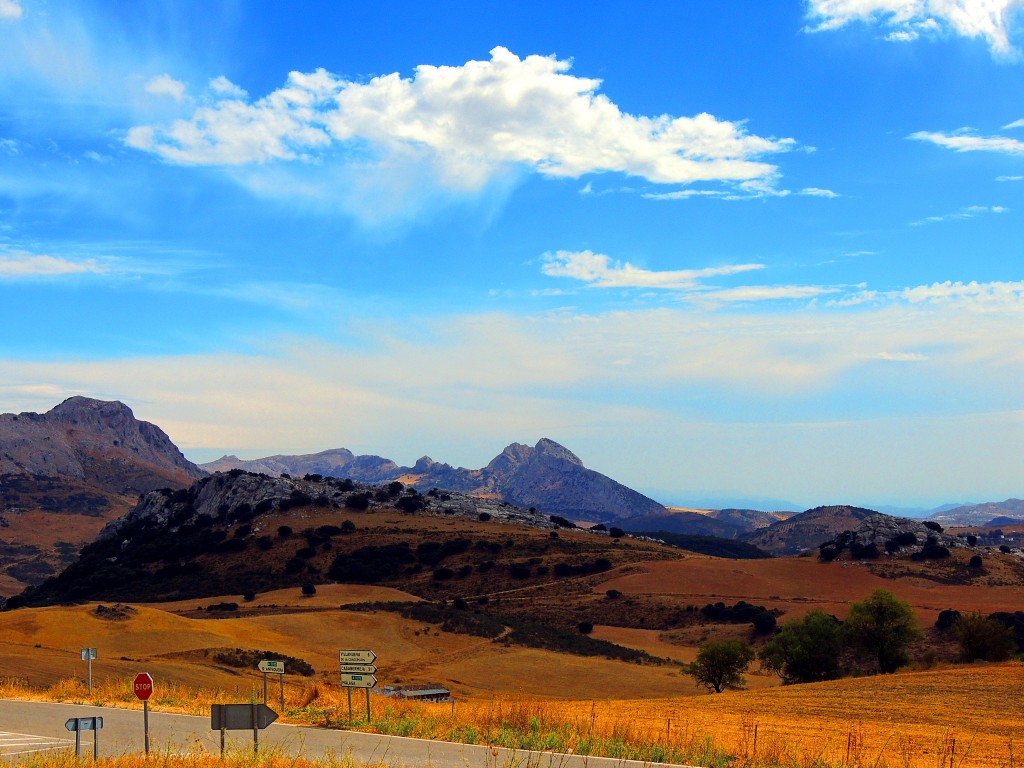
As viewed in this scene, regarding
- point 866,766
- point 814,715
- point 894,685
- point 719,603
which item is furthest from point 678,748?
point 719,603

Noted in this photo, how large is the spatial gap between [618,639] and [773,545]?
132140 mm

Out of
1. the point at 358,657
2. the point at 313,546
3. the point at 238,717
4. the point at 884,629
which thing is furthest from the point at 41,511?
the point at 238,717

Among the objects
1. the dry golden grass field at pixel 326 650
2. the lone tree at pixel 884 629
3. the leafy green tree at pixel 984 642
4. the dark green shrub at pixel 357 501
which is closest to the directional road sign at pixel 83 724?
the dry golden grass field at pixel 326 650

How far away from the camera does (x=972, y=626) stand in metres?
44.3

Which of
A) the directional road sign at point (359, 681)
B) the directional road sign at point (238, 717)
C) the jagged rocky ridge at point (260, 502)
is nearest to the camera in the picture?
the directional road sign at point (238, 717)

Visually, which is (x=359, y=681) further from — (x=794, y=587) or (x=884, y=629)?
(x=794, y=587)

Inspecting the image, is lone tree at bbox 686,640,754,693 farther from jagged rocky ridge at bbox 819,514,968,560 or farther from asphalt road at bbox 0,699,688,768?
jagged rocky ridge at bbox 819,514,968,560

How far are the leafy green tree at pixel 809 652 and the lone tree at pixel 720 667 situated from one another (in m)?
2.33

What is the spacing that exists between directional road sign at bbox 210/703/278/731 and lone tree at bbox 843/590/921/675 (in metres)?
41.3

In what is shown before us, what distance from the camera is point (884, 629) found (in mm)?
45594

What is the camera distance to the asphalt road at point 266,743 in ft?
44.5

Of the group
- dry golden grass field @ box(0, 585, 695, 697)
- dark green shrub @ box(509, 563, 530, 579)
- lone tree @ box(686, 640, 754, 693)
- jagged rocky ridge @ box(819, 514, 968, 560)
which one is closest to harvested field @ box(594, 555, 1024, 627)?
jagged rocky ridge @ box(819, 514, 968, 560)

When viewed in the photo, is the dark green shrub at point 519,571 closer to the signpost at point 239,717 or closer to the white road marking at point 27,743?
the white road marking at point 27,743

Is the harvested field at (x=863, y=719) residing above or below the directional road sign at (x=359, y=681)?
below
